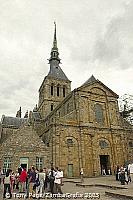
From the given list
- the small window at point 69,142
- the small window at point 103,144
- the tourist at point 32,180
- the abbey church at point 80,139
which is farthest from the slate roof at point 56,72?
the tourist at point 32,180

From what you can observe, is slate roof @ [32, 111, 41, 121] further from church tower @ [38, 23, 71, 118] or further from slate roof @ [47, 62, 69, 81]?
slate roof @ [47, 62, 69, 81]

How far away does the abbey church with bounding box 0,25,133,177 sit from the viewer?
89.6 ft

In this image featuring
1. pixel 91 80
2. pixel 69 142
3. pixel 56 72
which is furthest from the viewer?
pixel 56 72

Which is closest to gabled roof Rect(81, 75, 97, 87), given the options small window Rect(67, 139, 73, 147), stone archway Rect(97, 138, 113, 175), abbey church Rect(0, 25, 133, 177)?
abbey church Rect(0, 25, 133, 177)

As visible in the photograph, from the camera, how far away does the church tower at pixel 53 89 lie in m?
52.6

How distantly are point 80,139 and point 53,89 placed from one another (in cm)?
2622

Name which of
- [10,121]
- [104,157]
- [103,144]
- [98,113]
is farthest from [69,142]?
[10,121]

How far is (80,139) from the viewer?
30.0 meters

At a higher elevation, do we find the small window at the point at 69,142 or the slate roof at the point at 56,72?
the slate roof at the point at 56,72

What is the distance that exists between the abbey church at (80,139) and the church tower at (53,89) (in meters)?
13.0

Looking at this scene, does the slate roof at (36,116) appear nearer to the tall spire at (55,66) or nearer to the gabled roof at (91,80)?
the tall spire at (55,66)

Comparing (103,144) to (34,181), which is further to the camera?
(103,144)

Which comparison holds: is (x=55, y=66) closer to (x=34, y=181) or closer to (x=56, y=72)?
(x=56, y=72)

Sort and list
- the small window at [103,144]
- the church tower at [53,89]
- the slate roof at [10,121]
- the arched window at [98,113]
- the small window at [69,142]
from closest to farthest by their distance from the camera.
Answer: the small window at [69,142], the small window at [103,144], the arched window at [98,113], the slate roof at [10,121], the church tower at [53,89]
